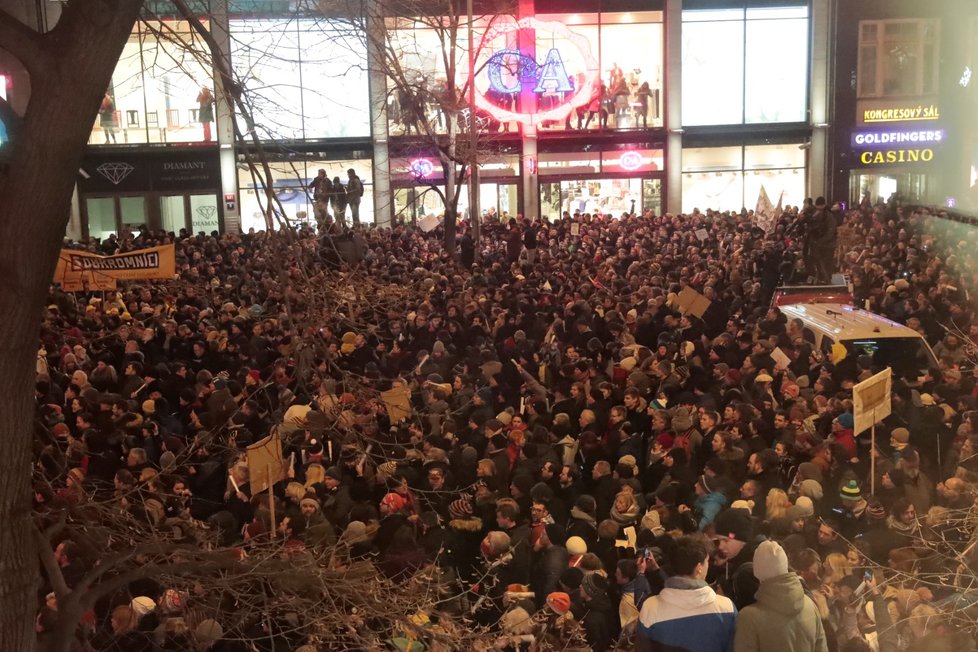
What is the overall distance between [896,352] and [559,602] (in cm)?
808

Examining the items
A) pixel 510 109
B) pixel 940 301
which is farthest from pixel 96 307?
pixel 510 109

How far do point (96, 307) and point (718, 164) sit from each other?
1061 inches

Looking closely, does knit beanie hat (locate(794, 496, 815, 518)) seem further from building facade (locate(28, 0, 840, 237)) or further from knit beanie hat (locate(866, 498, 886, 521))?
building facade (locate(28, 0, 840, 237))

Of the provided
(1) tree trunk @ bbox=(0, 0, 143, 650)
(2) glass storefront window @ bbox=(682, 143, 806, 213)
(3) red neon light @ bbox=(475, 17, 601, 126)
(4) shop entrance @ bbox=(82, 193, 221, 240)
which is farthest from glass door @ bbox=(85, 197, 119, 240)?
(1) tree trunk @ bbox=(0, 0, 143, 650)

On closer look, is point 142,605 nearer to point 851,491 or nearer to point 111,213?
point 851,491

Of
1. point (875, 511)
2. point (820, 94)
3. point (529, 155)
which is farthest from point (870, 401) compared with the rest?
point (820, 94)

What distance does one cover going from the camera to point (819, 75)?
128 feet

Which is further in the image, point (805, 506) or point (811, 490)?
point (811, 490)

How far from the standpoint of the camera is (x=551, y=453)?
387 inches

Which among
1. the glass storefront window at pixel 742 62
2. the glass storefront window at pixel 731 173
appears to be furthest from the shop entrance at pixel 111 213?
the glass storefront window at pixel 742 62

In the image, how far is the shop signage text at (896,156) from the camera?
128ft

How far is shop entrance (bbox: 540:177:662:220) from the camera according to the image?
130 ft

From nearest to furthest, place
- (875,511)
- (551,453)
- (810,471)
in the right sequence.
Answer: (875,511) < (810,471) < (551,453)

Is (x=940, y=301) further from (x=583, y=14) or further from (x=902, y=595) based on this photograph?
(x=583, y=14)
